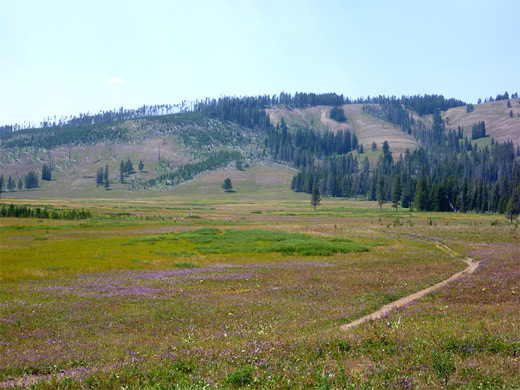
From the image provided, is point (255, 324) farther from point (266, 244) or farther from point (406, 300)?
point (266, 244)

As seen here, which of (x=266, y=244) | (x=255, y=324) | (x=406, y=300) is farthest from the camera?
(x=266, y=244)

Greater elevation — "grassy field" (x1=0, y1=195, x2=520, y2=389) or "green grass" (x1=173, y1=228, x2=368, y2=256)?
"grassy field" (x1=0, y1=195, x2=520, y2=389)

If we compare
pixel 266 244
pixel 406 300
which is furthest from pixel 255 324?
pixel 266 244

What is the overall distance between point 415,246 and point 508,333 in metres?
38.3

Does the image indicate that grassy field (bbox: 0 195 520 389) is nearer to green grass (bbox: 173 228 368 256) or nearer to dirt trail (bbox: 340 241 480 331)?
dirt trail (bbox: 340 241 480 331)

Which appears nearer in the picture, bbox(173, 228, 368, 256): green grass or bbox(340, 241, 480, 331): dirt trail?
bbox(340, 241, 480, 331): dirt trail

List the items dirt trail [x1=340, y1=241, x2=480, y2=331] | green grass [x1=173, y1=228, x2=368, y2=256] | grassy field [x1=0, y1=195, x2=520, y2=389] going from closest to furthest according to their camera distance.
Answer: grassy field [x1=0, y1=195, x2=520, y2=389] < dirt trail [x1=340, y1=241, x2=480, y2=331] < green grass [x1=173, y1=228, x2=368, y2=256]

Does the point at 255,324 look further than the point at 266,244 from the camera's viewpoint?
No

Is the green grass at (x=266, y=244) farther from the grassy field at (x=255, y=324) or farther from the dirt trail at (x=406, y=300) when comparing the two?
the dirt trail at (x=406, y=300)

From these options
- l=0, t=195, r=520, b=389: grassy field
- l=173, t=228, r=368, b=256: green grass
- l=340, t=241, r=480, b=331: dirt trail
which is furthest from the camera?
l=173, t=228, r=368, b=256: green grass

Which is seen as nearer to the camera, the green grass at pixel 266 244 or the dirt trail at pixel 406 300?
the dirt trail at pixel 406 300

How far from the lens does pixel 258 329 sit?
13.5 metres

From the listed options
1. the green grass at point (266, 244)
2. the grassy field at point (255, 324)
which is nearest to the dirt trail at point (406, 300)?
the grassy field at point (255, 324)

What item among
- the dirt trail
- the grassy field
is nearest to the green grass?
the grassy field
